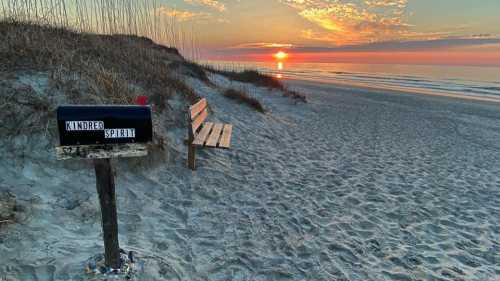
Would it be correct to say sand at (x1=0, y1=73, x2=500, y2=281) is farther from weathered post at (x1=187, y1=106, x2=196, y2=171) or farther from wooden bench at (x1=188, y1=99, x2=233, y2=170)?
wooden bench at (x1=188, y1=99, x2=233, y2=170)

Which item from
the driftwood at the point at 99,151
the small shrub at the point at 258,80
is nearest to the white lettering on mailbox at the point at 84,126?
the driftwood at the point at 99,151

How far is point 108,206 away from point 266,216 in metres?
2.36

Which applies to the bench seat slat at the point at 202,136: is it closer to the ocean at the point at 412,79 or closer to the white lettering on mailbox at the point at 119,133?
the white lettering on mailbox at the point at 119,133

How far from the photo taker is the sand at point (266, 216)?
9.93ft

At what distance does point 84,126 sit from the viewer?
6.79 ft

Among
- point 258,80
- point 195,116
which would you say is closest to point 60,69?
point 195,116

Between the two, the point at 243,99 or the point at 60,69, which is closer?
the point at 60,69

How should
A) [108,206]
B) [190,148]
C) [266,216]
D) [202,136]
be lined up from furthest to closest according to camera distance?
[202,136], [190,148], [266,216], [108,206]

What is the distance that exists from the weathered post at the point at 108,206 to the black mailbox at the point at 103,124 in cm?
23

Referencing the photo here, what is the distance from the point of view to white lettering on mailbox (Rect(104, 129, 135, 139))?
213 cm

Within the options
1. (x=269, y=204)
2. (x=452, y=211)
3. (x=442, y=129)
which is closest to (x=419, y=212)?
(x=452, y=211)

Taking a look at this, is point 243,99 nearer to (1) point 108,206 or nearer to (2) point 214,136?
Answer: (2) point 214,136

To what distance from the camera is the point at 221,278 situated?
9.78 feet

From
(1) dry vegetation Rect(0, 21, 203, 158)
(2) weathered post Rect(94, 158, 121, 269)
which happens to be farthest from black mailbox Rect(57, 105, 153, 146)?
(1) dry vegetation Rect(0, 21, 203, 158)
